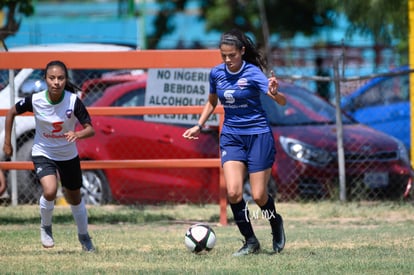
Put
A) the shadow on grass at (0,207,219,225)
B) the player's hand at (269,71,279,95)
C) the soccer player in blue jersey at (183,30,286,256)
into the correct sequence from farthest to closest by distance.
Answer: the shadow on grass at (0,207,219,225), the soccer player in blue jersey at (183,30,286,256), the player's hand at (269,71,279,95)

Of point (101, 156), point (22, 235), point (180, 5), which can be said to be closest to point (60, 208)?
point (101, 156)

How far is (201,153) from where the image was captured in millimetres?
12500

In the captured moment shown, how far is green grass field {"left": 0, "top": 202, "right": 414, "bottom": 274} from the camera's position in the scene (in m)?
7.83

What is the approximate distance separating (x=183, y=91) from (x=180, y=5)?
22.2 m

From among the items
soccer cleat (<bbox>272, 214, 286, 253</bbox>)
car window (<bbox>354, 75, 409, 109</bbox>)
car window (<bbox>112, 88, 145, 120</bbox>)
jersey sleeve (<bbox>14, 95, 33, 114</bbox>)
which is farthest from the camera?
car window (<bbox>354, 75, 409, 109</bbox>)

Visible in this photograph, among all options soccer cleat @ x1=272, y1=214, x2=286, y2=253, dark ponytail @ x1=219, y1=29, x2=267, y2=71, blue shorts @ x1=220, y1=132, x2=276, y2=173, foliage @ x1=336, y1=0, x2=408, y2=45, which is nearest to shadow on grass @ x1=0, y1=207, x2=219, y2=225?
soccer cleat @ x1=272, y1=214, x2=286, y2=253

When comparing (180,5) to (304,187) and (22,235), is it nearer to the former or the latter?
(304,187)

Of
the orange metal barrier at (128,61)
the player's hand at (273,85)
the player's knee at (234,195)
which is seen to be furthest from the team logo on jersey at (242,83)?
Result: the orange metal barrier at (128,61)

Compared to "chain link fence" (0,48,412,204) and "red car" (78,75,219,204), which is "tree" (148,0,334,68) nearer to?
"chain link fence" (0,48,412,204)

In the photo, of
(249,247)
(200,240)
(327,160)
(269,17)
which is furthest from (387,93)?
(269,17)

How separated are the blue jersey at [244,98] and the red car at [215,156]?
375 cm

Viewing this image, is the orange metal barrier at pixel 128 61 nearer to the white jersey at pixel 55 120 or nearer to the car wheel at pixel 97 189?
the car wheel at pixel 97 189

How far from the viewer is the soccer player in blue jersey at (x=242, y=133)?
8.58 metres

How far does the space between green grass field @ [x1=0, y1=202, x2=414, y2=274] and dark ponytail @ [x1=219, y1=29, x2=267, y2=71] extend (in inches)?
69.5
